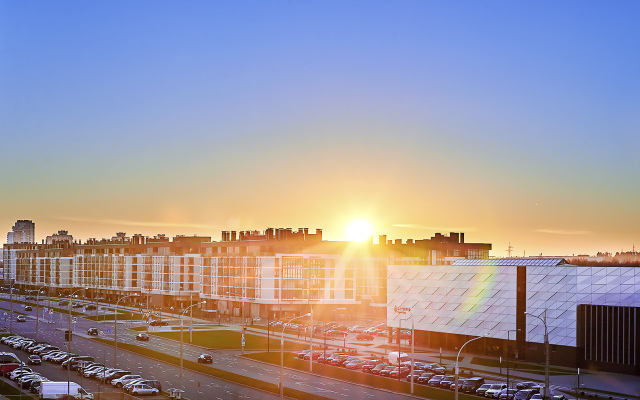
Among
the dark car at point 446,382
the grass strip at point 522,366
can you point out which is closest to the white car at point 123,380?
the dark car at point 446,382

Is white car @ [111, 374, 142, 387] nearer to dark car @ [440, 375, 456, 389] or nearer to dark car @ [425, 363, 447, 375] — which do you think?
dark car @ [440, 375, 456, 389]

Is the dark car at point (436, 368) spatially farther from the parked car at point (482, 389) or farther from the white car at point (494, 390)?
the white car at point (494, 390)

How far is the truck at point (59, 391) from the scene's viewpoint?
73.1 m

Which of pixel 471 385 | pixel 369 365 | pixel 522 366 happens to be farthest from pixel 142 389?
pixel 522 366

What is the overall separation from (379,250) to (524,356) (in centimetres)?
8391

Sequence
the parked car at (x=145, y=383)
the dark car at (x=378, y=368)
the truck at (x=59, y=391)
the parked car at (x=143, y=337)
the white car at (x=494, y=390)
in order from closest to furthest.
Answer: the truck at (x=59, y=391)
the parked car at (x=145, y=383)
the white car at (x=494, y=390)
the dark car at (x=378, y=368)
the parked car at (x=143, y=337)

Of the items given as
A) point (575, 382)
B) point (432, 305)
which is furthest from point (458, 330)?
point (575, 382)

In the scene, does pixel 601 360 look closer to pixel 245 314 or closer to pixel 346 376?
pixel 346 376

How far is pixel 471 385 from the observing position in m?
86.8

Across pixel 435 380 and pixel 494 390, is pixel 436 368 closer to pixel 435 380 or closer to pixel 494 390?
pixel 435 380

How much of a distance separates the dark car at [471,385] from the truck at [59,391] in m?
38.5

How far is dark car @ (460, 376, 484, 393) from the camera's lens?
86.2 m

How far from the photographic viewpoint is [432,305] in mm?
129125

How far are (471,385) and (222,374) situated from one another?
28310 millimetres
